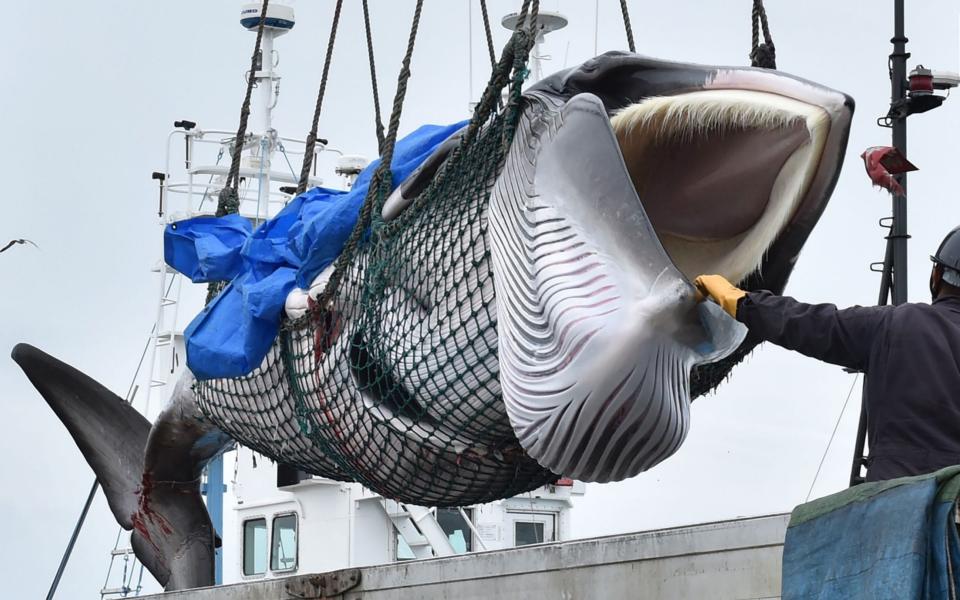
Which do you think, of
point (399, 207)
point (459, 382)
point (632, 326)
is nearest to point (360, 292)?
point (399, 207)

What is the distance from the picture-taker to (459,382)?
436cm

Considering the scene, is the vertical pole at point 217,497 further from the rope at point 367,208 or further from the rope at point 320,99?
the rope at point 367,208

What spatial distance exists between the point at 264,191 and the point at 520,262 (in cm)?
823

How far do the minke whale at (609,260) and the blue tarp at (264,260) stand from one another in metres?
0.33

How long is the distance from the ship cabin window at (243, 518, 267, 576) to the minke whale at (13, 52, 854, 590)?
6.84 meters

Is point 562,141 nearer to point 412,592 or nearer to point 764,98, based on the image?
point 764,98

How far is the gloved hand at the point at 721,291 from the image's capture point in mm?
3512

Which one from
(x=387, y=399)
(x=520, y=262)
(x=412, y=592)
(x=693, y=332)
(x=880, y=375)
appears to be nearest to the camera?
(x=880, y=375)

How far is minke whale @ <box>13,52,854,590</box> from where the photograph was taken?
3.65 m

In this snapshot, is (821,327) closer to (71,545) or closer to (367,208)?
(367,208)

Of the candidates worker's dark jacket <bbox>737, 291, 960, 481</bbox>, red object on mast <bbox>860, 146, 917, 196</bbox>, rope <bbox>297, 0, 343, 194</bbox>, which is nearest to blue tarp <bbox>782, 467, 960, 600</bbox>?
worker's dark jacket <bbox>737, 291, 960, 481</bbox>

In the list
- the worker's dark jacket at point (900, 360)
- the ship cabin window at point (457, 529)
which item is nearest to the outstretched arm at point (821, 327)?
the worker's dark jacket at point (900, 360)

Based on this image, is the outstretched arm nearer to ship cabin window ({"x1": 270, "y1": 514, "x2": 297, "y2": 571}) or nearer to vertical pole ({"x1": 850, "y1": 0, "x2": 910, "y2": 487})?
vertical pole ({"x1": 850, "y1": 0, "x2": 910, "y2": 487})

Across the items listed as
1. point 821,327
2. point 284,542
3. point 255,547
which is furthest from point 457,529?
point 821,327
